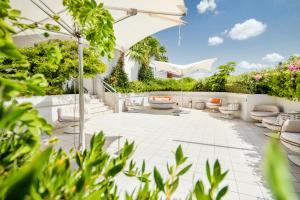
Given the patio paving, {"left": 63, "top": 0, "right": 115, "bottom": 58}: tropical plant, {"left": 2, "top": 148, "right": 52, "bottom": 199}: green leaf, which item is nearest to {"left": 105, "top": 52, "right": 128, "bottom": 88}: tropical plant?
the patio paving

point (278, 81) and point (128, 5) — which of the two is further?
point (278, 81)

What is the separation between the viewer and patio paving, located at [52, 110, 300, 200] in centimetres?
305

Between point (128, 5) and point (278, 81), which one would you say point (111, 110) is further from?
point (278, 81)

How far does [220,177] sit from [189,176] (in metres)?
3.10

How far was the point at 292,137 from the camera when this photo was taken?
3.82 metres

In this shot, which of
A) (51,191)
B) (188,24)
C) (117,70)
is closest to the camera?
(51,191)

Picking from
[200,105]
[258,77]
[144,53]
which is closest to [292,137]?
[258,77]

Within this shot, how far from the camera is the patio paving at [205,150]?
3.05 metres

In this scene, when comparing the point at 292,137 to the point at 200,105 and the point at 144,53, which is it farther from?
the point at 144,53

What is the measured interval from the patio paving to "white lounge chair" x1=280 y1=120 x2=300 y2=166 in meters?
0.38

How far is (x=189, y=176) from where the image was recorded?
3.38m

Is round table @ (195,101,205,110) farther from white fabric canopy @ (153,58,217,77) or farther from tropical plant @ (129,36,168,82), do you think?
tropical plant @ (129,36,168,82)

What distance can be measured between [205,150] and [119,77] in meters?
9.42

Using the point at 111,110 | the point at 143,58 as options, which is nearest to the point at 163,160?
the point at 111,110
